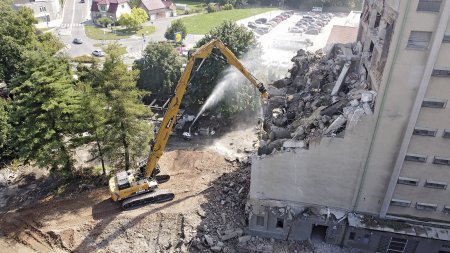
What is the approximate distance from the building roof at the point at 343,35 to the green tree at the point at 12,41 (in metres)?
44.5

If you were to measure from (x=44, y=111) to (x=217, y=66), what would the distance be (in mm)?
17848

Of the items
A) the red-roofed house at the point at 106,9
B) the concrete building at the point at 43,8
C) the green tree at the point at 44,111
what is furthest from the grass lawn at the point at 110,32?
the green tree at the point at 44,111

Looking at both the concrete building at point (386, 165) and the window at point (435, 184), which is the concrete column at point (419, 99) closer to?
the concrete building at point (386, 165)

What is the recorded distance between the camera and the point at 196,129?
41.2 m

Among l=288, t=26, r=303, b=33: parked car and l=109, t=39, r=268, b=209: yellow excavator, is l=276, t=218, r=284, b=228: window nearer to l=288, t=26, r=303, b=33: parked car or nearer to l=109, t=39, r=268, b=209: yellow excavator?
l=109, t=39, r=268, b=209: yellow excavator

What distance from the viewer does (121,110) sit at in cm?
2802

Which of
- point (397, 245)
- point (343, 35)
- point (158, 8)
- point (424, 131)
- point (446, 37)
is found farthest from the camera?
point (158, 8)

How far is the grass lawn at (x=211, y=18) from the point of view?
81625 millimetres

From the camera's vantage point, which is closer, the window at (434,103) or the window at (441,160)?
the window at (434,103)

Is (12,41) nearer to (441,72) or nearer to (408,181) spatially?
(408,181)

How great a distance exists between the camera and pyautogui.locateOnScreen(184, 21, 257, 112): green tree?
38.9 meters

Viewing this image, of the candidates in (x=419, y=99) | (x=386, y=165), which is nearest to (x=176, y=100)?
(x=386, y=165)

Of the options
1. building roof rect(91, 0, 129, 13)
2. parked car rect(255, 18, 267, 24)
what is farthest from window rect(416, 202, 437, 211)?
building roof rect(91, 0, 129, 13)

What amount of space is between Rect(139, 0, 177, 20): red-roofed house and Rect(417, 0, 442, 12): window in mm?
78605
